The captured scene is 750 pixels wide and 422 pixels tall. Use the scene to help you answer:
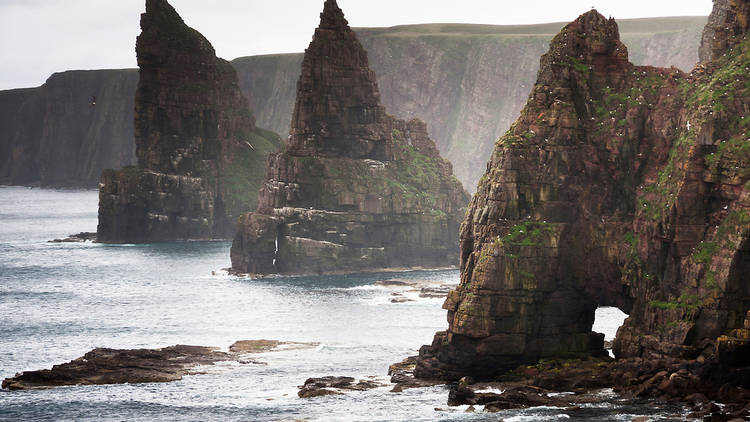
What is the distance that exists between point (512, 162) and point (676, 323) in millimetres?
19647

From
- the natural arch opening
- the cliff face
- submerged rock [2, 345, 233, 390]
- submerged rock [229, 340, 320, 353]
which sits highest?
the cliff face

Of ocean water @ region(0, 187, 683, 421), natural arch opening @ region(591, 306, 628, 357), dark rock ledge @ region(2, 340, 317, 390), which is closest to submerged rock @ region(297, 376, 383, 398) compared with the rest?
ocean water @ region(0, 187, 683, 421)

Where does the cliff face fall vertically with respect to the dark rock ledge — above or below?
above

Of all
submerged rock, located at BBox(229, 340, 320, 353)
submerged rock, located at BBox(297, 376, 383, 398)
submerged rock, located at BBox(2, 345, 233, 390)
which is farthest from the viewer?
submerged rock, located at BBox(229, 340, 320, 353)

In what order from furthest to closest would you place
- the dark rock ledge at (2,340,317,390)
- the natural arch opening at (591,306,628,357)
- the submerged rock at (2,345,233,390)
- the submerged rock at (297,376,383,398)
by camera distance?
the natural arch opening at (591,306,628,357) → the dark rock ledge at (2,340,317,390) → the submerged rock at (2,345,233,390) → the submerged rock at (297,376,383,398)

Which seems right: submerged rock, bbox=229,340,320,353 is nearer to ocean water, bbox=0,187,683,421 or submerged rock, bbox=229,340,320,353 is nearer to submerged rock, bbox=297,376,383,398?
ocean water, bbox=0,187,683,421

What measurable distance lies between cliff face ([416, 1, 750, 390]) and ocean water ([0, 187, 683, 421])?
685cm

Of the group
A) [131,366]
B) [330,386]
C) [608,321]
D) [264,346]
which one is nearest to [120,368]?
[131,366]

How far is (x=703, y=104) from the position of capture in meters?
104

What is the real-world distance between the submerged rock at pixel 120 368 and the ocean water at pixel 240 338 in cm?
219

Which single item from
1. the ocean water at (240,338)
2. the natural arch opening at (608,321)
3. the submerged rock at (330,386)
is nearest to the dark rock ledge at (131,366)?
the ocean water at (240,338)

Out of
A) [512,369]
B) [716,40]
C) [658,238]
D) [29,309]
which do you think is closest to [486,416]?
[512,369]

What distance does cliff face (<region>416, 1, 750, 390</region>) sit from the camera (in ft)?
332

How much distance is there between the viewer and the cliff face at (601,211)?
10131 centimetres
